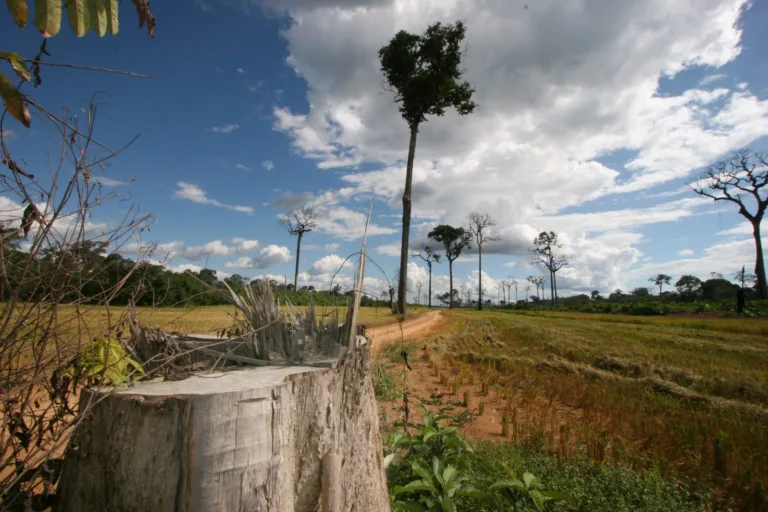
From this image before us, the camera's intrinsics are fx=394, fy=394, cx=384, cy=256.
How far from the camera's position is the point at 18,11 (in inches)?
40.8

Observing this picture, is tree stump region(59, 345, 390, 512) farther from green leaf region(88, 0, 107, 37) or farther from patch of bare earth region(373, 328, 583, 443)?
patch of bare earth region(373, 328, 583, 443)

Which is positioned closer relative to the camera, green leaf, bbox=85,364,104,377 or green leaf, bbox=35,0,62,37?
green leaf, bbox=35,0,62,37

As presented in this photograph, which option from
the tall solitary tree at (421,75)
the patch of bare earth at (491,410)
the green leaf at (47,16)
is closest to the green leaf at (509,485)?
the patch of bare earth at (491,410)

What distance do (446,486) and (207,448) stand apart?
1630 millimetres

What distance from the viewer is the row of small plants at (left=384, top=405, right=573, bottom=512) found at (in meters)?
2.47

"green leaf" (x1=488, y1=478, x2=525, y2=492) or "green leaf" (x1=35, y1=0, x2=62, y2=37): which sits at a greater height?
"green leaf" (x1=35, y1=0, x2=62, y2=37)

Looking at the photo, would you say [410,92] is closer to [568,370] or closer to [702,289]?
[568,370]

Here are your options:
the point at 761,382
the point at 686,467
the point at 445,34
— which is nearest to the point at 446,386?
the point at 686,467

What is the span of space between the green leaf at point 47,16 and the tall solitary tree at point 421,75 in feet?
60.0

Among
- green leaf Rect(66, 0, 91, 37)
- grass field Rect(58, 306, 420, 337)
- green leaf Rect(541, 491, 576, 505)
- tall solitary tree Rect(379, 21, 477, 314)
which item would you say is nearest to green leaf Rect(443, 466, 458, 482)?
green leaf Rect(541, 491, 576, 505)

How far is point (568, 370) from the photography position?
26.6 feet

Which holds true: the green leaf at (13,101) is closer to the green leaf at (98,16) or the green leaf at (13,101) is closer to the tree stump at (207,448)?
the green leaf at (98,16)

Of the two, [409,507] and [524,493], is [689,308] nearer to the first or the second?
[524,493]

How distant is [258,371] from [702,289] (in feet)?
201
